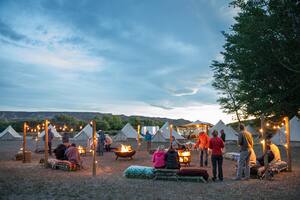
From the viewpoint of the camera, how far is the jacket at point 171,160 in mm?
10781

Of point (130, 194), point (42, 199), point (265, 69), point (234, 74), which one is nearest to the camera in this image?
point (42, 199)

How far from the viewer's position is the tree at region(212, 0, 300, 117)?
54.4 feet

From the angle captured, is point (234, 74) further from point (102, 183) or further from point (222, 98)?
point (102, 183)

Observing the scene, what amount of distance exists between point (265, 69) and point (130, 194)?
49.6 ft

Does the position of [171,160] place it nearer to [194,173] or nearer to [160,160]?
[160,160]

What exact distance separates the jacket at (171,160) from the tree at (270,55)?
28.7 feet

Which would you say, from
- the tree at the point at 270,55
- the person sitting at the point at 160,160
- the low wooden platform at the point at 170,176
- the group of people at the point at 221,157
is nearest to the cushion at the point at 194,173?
the low wooden platform at the point at 170,176

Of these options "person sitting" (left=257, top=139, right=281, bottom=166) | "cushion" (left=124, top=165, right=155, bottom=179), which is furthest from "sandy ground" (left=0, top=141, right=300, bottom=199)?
"person sitting" (left=257, top=139, right=281, bottom=166)

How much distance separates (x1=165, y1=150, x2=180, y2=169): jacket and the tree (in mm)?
8738

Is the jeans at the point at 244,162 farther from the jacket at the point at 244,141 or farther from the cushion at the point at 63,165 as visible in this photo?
the cushion at the point at 63,165

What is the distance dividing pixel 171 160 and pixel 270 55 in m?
11.3

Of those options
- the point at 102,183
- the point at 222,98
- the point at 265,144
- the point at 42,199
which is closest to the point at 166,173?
the point at 102,183

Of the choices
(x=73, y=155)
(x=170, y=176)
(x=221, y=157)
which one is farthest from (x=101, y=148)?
(x=221, y=157)

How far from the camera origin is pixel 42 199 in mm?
7348
